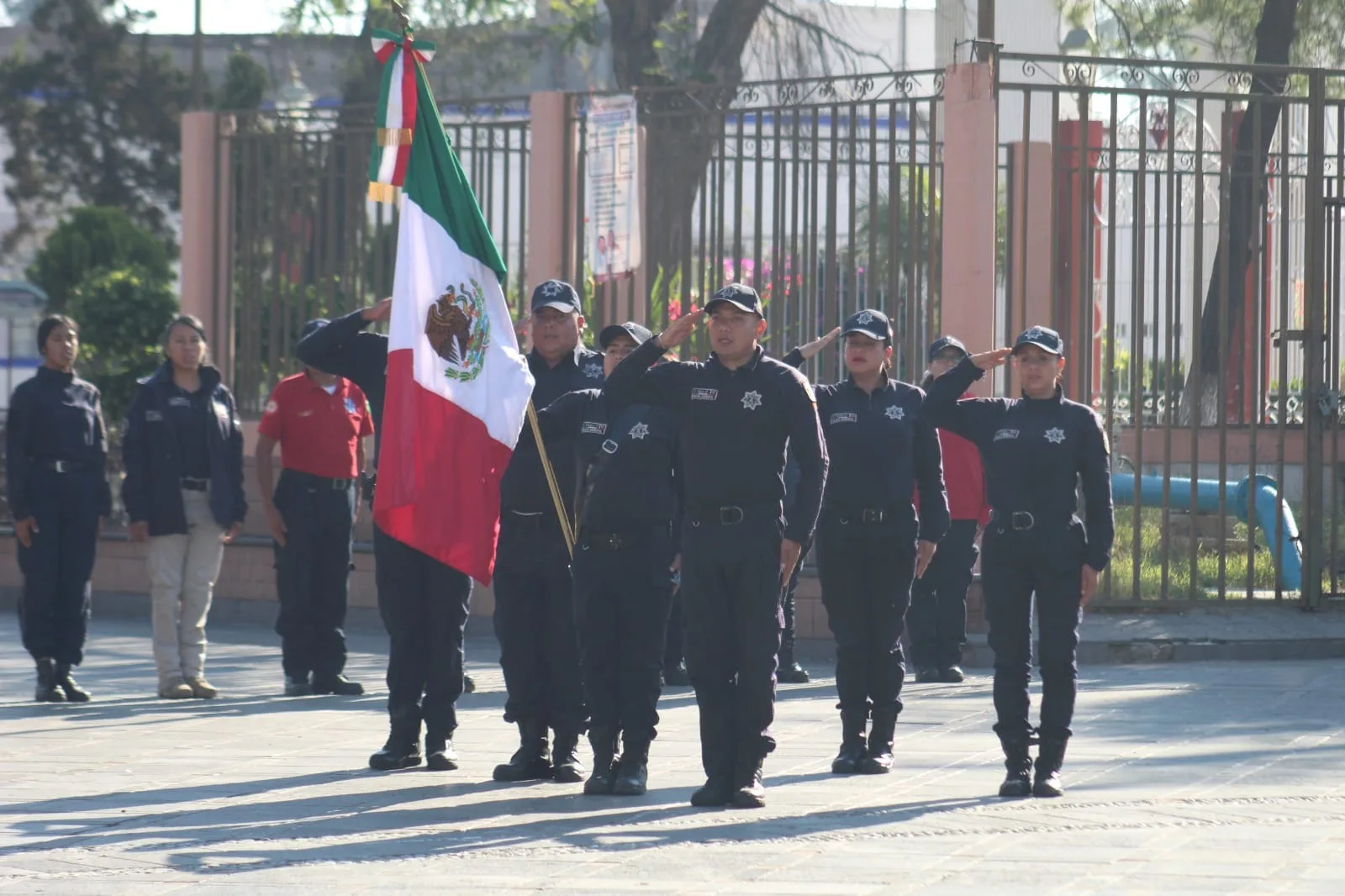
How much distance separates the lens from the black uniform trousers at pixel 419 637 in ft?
28.3

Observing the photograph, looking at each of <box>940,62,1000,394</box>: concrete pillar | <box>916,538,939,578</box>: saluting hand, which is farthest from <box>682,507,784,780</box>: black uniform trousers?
<box>940,62,1000,394</box>: concrete pillar

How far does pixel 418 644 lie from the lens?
868 centimetres

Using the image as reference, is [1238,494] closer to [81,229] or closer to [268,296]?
[268,296]

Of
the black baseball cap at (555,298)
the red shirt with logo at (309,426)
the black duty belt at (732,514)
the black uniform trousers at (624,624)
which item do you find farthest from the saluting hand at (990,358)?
the red shirt with logo at (309,426)

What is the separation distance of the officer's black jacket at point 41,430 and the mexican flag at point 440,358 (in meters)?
2.87

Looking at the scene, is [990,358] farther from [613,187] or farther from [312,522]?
[613,187]

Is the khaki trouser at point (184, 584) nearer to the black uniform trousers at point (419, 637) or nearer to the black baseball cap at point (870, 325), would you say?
the black uniform trousers at point (419, 637)

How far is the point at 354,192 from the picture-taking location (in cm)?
1562

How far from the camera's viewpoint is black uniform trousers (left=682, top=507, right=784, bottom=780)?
761cm

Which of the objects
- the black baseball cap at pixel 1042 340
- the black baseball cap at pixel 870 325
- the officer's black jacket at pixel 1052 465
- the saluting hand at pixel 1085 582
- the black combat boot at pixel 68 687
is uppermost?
the black baseball cap at pixel 870 325

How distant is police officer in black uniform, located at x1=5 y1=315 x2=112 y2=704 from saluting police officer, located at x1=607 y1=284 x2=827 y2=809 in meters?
4.41

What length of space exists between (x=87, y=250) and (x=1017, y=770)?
59.3 ft

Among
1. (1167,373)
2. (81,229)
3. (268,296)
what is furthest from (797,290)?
(81,229)

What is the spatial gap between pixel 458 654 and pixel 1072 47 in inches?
504
